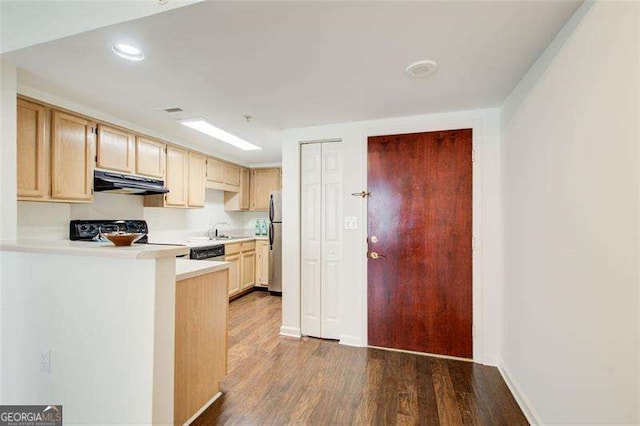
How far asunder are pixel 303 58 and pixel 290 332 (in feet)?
8.85

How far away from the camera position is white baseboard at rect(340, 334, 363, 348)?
2836 millimetres

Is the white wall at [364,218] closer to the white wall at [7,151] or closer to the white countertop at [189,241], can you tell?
the white countertop at [189,241]

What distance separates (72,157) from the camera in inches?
95.9

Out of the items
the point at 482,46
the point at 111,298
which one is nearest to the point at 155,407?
the point at 111,298

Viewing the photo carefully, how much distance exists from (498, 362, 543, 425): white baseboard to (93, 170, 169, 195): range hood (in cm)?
377

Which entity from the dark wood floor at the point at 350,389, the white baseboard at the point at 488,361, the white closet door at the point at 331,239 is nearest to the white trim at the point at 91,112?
the white closet door at the point at 331,239

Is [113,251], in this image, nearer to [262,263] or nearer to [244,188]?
[262,263]

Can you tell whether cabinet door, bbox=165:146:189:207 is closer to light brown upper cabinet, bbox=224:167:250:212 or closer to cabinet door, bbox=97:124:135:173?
cabinet door, bbox=97:124:135:173

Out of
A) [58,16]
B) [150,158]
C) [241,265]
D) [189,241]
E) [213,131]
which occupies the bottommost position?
[241,265]

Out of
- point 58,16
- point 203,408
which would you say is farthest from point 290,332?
point 58,16

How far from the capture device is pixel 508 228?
2.24 m

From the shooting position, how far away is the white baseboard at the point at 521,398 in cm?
171

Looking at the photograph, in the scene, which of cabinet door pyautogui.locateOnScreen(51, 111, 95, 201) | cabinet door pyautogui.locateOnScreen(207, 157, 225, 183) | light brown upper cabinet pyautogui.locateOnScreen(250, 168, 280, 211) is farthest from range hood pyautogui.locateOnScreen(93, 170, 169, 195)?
light brown upper cabinet pyautogui.locateOnScreen(250, 168, 280, 211)

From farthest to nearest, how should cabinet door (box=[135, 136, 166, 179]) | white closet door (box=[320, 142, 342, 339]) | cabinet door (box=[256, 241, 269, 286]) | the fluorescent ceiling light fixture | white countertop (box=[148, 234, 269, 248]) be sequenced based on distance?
cabinet door (box=[256, 241, 269, 286])
white countertop (box=[148, 234, 269, 248])
cabinet door (box=[135, 136, 166, 179])
white closet door (box=[320, 142, 342, 339])
the fluorescent ceiling light fixture
